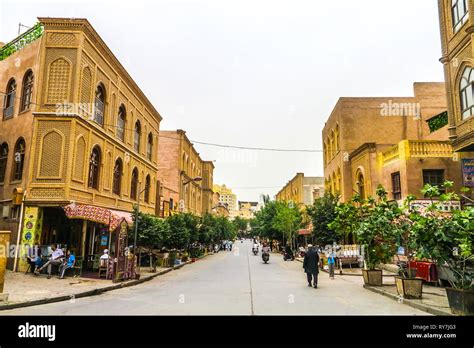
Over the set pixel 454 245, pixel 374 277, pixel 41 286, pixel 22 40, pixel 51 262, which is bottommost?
pixel 41 286

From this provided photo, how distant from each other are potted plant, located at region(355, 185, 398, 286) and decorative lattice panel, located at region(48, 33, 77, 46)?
16.3m

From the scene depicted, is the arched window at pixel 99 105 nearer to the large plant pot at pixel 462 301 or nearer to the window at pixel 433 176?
the large plant pot at pixel 462 301

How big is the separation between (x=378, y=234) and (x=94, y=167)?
15377mm

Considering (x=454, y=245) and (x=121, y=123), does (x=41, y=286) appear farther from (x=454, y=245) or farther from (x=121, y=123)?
(x=121, y=123)

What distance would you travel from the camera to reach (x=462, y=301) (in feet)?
28.5

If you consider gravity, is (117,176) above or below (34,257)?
above

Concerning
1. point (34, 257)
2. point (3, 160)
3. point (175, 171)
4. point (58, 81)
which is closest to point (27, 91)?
point (58, 81)

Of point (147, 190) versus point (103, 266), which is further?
point (147, 190)

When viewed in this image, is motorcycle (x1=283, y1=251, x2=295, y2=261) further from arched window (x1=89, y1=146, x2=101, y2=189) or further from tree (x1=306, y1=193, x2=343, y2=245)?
arched window (x1=89, y1=146, x2=101, y2=189)

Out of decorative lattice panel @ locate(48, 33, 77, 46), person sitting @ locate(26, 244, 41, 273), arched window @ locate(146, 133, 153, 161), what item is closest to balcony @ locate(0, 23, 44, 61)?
decorative lattice panel @ locate(48, 33, 77, 46)
